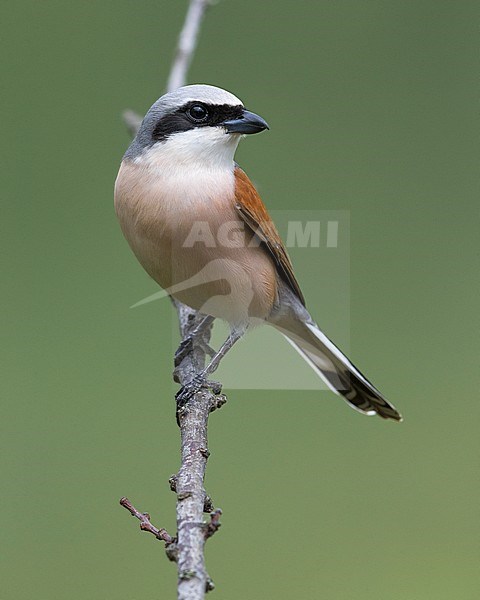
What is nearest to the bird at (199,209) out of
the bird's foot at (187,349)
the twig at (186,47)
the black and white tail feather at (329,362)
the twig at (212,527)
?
the bird's foot at (187,349)

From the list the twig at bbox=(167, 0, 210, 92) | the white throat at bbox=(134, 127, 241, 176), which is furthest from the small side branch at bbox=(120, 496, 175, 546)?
the twig at bbox=(167, 0, 210, 92)

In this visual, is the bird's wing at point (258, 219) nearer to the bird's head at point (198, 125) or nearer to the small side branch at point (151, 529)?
the bird's head at point (198, 125)

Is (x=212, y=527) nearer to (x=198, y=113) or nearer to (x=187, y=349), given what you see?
(x=187, y=349)

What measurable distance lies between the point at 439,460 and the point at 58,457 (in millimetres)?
1936

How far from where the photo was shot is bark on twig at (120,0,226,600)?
6.45 feet

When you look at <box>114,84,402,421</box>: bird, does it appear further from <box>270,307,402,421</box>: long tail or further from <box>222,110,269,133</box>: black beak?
<box>270,307,402,421</box>: long tail

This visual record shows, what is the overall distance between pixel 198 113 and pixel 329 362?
1312 mm

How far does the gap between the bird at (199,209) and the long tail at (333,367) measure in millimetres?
409

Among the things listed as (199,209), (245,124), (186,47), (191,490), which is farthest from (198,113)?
(191,490)

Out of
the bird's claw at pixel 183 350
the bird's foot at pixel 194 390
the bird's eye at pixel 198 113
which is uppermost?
the bird's eye at pixel 198 113

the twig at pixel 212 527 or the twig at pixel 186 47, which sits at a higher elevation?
the twig at pixel 186 47

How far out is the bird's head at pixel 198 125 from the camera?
3.17 m

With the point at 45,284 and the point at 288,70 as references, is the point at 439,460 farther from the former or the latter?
the point at 288,70

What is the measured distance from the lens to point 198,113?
3184 mm
